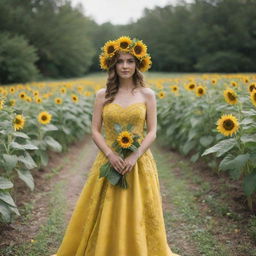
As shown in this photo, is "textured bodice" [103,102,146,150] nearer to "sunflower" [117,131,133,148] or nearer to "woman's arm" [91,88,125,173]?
"woman's arm" [91,88,125,173]

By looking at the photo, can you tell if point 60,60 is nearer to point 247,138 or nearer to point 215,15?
point 215,15

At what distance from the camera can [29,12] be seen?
36469mm

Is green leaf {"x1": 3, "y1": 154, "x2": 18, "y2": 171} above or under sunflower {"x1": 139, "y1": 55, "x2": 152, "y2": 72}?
under

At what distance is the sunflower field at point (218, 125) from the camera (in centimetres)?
354

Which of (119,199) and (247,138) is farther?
(247,138)

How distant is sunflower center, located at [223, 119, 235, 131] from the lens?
11.5 ft

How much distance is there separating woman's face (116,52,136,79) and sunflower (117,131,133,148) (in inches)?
21.0

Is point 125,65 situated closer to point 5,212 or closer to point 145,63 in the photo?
point 145,63

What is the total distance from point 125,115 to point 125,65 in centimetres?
42

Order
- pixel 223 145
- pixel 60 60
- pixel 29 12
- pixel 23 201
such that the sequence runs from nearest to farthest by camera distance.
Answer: pixel 223 145 → pixel 23 201 → pixel 29 12 → pixel 60 60

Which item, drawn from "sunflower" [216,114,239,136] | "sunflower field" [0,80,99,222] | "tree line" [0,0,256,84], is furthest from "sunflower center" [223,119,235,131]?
"tree line" [0,0,256,84]

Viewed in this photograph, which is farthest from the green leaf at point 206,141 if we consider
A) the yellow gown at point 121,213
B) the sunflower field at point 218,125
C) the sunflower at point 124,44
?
the sunflower at point 124,44

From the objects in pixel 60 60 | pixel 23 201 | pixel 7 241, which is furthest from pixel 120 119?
pixel 60 60

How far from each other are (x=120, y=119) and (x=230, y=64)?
37.8 meters
